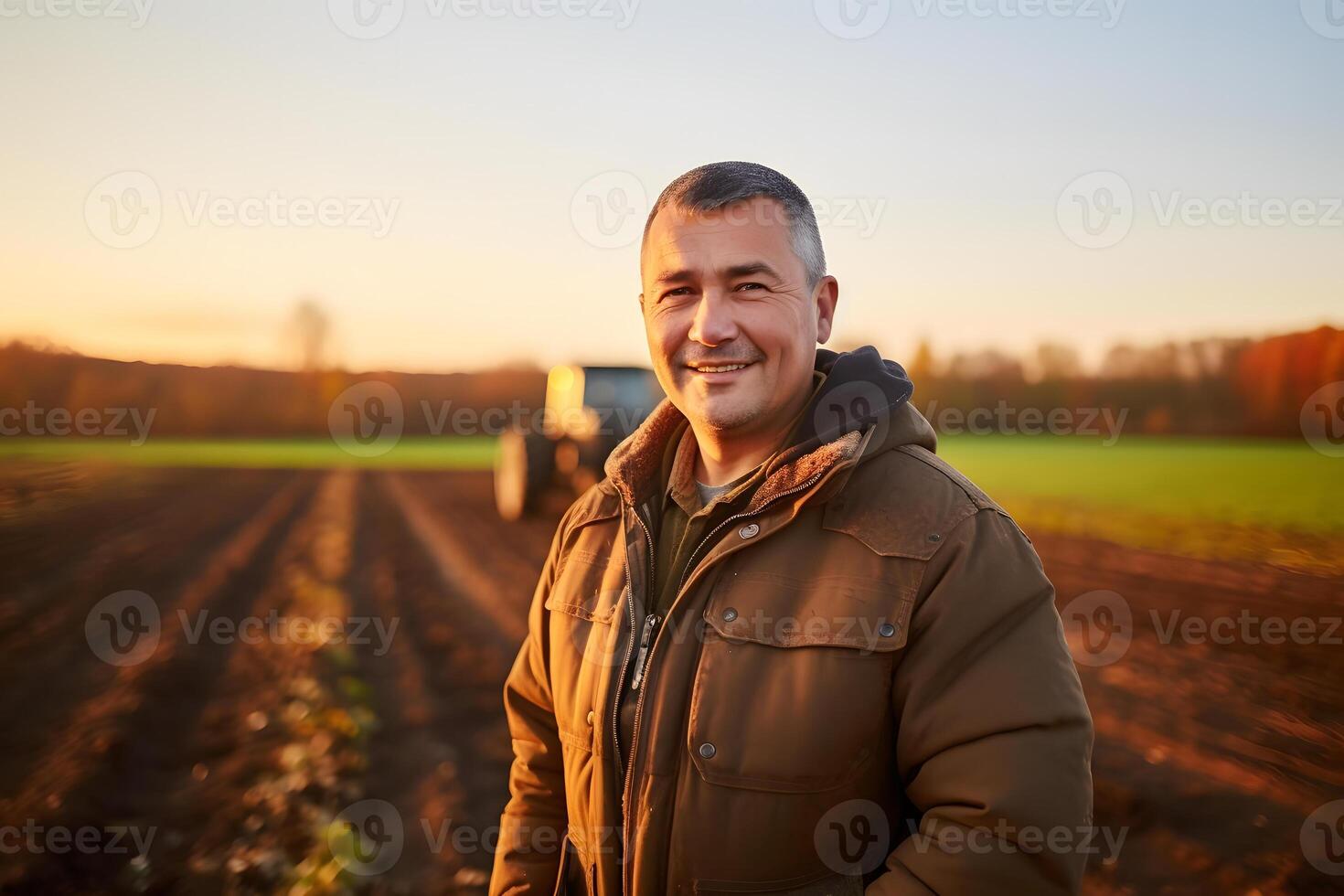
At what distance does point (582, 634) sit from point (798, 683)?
58 cm

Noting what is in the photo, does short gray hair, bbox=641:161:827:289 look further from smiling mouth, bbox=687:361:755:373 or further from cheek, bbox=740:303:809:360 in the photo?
smiling mouth, bbox=687:361:755:373

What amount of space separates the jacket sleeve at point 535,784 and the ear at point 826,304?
80 cm

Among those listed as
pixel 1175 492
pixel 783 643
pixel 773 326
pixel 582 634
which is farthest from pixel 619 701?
pixel 1175 492

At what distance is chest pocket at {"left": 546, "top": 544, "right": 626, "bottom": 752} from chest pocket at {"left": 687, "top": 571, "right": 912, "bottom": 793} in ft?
0.93

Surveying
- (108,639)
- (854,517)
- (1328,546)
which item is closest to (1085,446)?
(1328,546)

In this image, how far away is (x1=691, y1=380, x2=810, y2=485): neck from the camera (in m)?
1.92

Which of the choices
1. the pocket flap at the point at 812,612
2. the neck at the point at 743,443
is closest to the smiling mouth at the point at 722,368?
the neck at the point at 743,443

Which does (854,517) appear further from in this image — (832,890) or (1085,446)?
(1085,446)

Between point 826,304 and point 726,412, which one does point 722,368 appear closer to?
point 726,412

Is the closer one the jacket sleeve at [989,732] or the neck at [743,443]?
the jacket sleeve at [989,732]

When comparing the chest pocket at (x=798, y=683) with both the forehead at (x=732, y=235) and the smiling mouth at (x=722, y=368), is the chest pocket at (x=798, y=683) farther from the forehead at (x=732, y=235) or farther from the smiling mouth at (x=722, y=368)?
the forehead at (x=732, y=235)

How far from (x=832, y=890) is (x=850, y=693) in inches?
16.1

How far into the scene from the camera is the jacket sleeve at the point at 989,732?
4.58ft

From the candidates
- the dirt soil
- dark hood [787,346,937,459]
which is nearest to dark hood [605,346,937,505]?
dark hood [787,346,937,459]
